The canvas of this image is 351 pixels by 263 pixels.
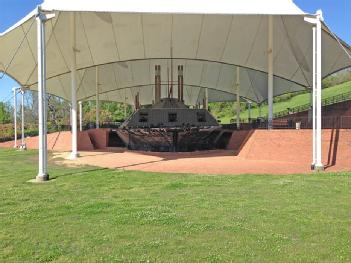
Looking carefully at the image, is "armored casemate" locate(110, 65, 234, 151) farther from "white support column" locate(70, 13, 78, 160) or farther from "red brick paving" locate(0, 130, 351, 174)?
"red brick paving" locate(0, 130, 351, 174)

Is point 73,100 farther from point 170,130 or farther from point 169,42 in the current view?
point 169,42

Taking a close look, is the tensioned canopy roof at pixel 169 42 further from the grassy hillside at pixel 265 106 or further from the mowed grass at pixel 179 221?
the grassy hillside at pixel 265 106

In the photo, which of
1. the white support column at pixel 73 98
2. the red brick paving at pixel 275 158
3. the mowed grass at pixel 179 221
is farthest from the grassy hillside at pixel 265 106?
the mowed grass at pixel 179 221

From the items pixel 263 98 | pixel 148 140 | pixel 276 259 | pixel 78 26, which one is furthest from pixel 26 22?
pixel 263 98

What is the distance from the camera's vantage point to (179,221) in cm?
719

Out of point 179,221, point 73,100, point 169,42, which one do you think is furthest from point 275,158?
point 169,42

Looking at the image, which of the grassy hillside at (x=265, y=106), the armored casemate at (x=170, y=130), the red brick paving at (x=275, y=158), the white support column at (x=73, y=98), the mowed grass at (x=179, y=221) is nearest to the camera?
the mowed grass at (x=179, y=221)

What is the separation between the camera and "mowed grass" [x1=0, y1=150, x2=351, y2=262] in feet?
18.3

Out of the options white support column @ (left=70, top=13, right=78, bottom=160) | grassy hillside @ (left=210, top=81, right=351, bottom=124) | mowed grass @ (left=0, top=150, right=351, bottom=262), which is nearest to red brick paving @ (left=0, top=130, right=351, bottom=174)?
white support column @ (left=70, top=13, right=78, bottom=160)

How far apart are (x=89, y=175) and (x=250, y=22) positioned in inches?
645

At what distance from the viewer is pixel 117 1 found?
627 inches

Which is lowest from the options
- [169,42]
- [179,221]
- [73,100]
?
[179,221]

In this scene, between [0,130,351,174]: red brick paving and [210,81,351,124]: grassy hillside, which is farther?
[210,81,351,124]: grassy hillside

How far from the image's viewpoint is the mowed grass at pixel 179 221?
557cm
